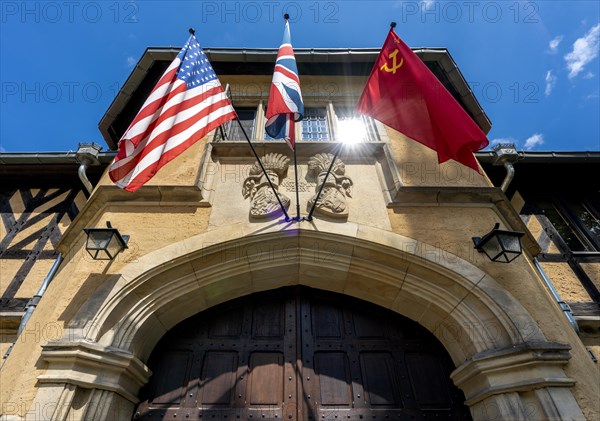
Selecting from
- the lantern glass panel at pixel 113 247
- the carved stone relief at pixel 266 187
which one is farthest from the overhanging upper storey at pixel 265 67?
the lantern glass panel at pixel 113 247

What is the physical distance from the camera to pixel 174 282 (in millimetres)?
3043

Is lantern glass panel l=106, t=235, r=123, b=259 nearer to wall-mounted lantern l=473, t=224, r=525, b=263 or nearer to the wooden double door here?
the wooden double door

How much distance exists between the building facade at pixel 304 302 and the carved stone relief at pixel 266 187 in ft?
0.09

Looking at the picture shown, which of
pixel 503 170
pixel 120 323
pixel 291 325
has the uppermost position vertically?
pixel 503 170

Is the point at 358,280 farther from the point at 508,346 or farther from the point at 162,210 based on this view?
the point at 162,210

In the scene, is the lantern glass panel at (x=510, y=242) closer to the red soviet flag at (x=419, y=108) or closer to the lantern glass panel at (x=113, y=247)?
the red soviet flag at (x=419, y=108)

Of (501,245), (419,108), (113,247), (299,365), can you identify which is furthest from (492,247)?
(113,247)

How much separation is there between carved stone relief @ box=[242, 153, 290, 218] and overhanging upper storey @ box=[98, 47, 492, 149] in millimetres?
2164

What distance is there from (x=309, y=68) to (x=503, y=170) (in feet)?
12.0

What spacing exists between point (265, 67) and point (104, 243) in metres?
3.78

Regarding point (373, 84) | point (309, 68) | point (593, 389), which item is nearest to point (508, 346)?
point (593, 389)

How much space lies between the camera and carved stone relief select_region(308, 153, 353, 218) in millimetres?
3316

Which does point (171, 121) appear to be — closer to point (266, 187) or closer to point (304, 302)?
point (266, 187)

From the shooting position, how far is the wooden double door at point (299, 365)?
2832 millimetres
